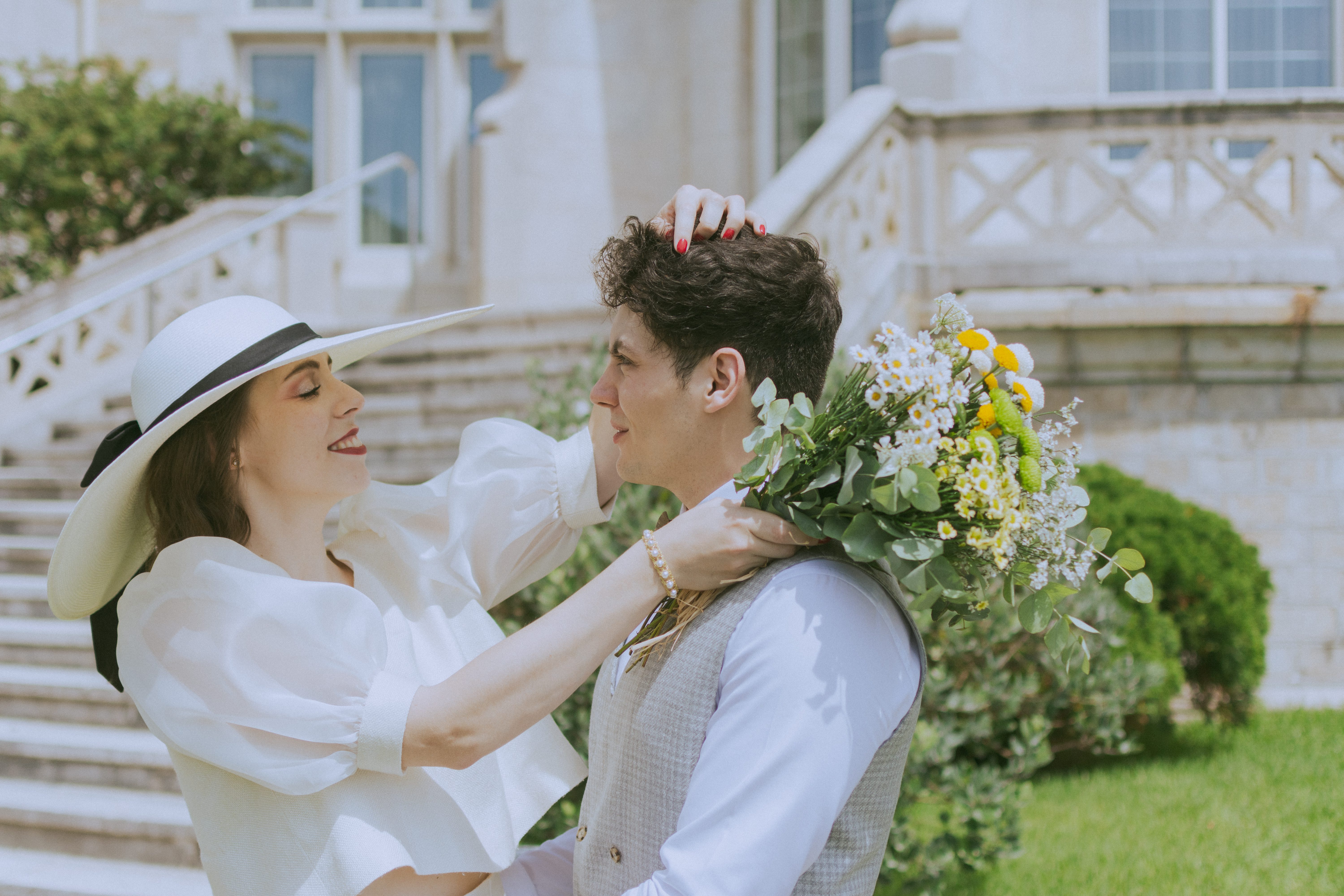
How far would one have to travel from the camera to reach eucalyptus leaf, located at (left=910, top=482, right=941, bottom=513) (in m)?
1.47

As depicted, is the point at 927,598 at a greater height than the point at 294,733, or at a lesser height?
greater

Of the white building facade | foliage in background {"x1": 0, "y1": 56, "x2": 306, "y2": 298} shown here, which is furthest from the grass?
foliage in background {"x1": 0, "y1": 56, "x2": 306, "y2": 298}

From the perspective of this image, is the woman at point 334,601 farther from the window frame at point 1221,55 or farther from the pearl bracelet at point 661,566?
the window frame at point 1221,55

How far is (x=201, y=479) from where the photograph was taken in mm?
2031

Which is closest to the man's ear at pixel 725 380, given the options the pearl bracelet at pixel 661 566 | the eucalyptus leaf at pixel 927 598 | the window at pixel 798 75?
the pearl bracelet at pixel 661 566

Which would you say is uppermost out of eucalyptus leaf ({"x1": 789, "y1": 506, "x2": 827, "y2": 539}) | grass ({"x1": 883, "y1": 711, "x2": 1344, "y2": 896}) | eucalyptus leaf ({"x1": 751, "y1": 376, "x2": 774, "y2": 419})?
eucalyptus leaf ({"x1": 751, "y1": 376, "x2": 774, "y2": 419})

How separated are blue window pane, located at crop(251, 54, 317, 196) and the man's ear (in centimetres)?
1365

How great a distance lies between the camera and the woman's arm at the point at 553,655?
66.8 inches

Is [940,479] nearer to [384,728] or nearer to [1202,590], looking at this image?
[384,728]

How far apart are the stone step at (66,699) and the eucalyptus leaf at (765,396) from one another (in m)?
4.52

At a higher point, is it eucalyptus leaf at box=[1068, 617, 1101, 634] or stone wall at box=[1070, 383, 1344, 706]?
eucalyptus leaf at box=[1068, 617, 1101, 634]

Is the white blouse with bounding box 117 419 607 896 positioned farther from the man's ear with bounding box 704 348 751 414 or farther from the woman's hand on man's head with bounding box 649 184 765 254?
the woman's hand on man's head with bounding box 649 184 765 254

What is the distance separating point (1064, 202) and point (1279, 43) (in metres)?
3.69

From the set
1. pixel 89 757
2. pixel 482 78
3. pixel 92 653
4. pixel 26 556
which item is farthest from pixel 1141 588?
pixel 482 78
